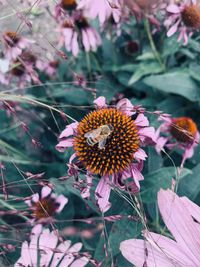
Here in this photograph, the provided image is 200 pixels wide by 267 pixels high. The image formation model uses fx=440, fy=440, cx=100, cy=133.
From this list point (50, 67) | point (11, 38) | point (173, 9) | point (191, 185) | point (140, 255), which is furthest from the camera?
point (50, 67)

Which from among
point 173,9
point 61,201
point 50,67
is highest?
point 173,9

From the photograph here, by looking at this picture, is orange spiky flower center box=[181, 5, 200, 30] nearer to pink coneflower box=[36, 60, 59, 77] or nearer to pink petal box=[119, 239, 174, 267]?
pink coneflower box=[36, 60, 59, 77]

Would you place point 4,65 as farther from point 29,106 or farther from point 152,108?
point 152,108

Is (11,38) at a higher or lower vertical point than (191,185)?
higher

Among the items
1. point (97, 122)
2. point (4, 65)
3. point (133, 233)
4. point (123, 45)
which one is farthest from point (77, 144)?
point (123, 45)

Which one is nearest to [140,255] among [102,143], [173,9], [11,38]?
[102,143]

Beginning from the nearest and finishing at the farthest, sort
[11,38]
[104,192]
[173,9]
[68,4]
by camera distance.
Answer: [104,192], [11,38], [173,9], [68,4]

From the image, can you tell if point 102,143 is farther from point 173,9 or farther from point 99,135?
point 173,9

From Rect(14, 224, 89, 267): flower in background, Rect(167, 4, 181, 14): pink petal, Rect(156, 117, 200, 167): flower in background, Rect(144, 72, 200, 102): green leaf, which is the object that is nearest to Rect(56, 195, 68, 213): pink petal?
Rect(14, 224, 89, 267): flower in background

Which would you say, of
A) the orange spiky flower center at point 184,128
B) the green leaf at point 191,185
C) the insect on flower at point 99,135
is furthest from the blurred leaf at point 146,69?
the insect on flower at point 99,135
